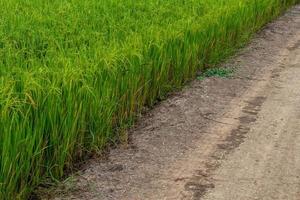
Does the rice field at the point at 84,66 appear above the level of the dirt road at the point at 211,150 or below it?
above

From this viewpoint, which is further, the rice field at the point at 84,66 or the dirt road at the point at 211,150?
the dirt road at the point at 211,150

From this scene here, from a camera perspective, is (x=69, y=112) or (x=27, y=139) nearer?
(x=27, y=139)

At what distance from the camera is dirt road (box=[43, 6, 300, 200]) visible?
2912mm

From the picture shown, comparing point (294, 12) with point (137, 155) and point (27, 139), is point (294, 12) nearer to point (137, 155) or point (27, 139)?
point (137, 155)

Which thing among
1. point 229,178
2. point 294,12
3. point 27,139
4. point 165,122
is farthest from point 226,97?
point 294,12

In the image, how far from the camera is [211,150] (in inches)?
136

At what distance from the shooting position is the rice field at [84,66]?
256 centimetres

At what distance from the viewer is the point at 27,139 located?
2471 mm

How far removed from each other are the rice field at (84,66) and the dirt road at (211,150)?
158 millimetres

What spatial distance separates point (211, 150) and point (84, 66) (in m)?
0.94

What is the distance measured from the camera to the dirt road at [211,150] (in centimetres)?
291

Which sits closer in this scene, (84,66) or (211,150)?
(84,66)

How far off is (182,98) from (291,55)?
2309mm

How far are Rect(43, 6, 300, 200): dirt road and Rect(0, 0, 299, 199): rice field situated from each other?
0.52 feet
